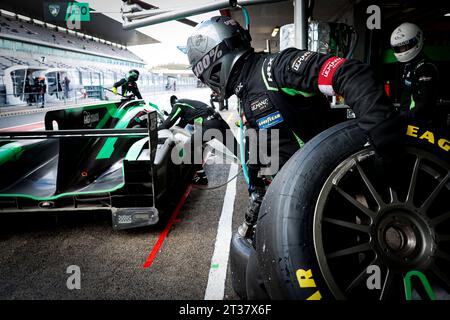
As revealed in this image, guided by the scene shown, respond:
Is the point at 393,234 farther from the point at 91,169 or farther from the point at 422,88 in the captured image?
the point at 91,169

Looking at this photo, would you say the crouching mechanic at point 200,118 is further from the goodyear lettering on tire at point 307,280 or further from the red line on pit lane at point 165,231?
the goodyear lettering on tire at point 307,280

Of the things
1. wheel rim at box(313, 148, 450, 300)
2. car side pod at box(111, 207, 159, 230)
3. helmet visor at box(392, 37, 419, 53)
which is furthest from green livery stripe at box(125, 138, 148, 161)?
helmet visor at box(392, 37, 419, 53)

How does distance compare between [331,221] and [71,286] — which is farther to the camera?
[71,286]

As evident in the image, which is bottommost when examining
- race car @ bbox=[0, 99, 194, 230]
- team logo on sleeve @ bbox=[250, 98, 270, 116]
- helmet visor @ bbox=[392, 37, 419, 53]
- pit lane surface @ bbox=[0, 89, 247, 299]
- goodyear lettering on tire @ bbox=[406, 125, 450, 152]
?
pit lane surface @ bbox=[0, 89, 247, 299]

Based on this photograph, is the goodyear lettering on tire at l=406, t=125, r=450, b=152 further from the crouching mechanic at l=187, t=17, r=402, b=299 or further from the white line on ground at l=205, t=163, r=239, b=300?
the white line on ground at l=205, t=163, r=239, b=300

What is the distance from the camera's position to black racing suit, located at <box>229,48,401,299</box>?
46.2 inches

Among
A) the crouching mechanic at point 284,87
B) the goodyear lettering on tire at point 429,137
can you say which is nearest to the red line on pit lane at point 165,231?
the crouching mechanic at point 284,87

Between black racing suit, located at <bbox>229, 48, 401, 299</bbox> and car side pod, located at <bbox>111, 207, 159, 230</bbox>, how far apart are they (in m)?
1.38

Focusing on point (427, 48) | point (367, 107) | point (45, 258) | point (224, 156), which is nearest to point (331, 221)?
point (367, 107)

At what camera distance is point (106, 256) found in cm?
295

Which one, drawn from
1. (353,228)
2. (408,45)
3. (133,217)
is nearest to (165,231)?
(133,217)
